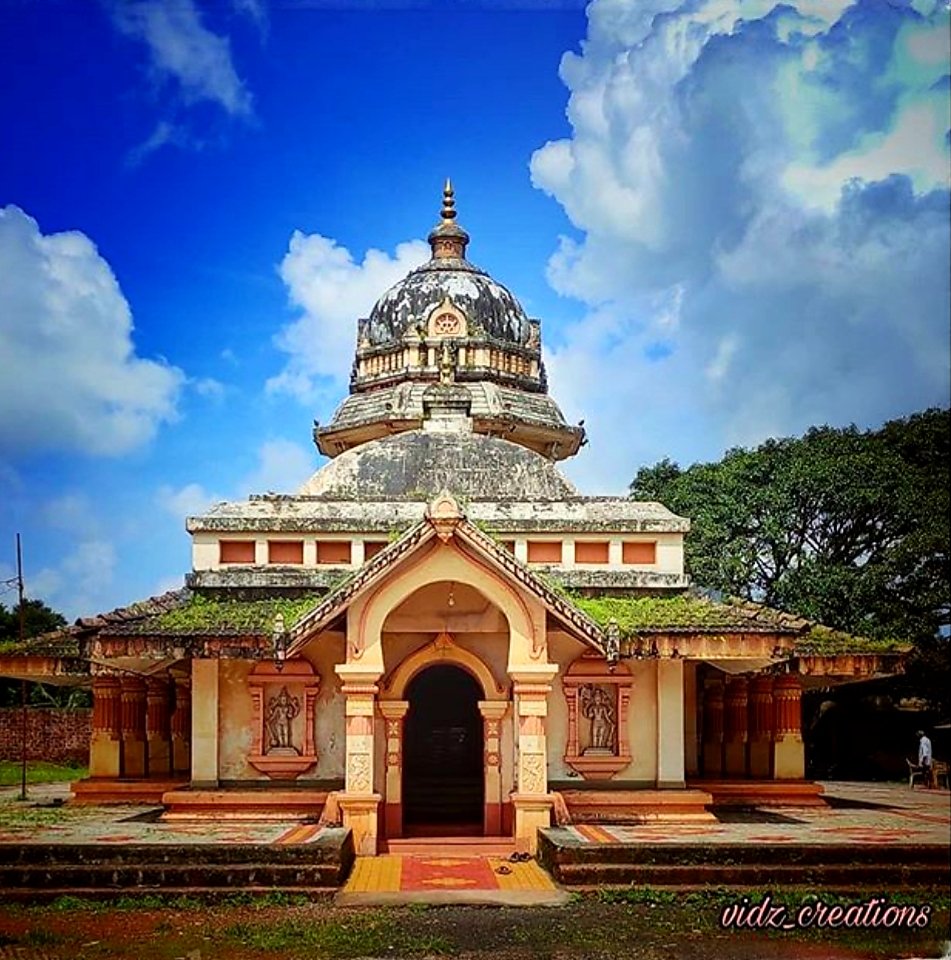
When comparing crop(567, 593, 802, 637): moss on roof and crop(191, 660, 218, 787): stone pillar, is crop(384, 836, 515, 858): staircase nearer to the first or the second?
crop(191, 660, 218, 787): stone pillar

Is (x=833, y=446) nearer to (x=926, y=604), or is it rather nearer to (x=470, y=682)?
(x=926, y=604)

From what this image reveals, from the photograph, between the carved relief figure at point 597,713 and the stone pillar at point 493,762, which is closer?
the stone pillar at point 493,762

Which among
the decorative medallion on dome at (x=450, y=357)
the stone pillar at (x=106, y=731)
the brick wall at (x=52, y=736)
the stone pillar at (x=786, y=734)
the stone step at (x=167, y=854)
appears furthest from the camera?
the brick wall at (x=52, y=736)

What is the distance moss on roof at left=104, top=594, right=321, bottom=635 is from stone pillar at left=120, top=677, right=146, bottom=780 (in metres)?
2.78

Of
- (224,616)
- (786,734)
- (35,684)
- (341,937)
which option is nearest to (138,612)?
(224,616)

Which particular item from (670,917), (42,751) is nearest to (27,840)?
(670,917)

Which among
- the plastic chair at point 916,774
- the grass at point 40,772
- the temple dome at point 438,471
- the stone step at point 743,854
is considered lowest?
→ the grass at point 40,772

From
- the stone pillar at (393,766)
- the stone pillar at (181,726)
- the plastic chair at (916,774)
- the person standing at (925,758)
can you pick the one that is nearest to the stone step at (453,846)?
the stone pillar at (393,766)

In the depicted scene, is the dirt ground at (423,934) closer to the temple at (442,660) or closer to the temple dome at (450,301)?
the temple at (442,660)

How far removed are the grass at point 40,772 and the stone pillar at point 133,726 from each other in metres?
6.98

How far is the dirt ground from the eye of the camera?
865 cm

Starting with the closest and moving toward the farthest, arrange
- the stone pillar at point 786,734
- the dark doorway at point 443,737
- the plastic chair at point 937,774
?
the stone pillar at point 786,734 → the dark doorway at point 443,737 → the plastic chair at point 937,774

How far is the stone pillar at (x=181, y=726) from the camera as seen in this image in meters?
16.5

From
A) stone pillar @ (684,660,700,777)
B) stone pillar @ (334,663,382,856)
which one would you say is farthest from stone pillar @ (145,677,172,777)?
stone pillar @ (684,660,700,777)
